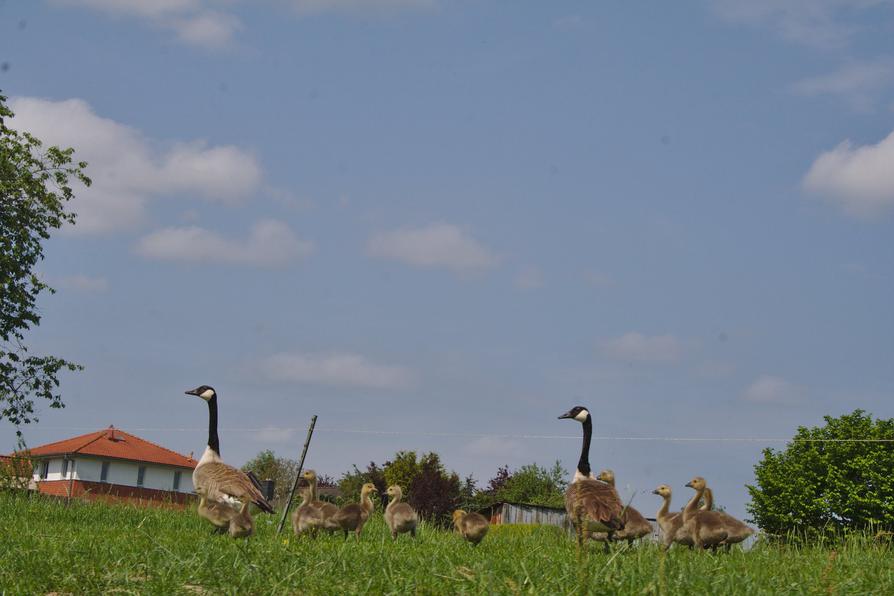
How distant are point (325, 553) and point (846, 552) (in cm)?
599

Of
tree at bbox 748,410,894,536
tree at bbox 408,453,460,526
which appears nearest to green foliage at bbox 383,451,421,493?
tree at bbox 408,453,460,526

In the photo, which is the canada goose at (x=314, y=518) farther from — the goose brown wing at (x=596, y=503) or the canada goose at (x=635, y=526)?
the canada goose at (x=635, y=526)

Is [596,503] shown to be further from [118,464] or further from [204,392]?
[118,464]

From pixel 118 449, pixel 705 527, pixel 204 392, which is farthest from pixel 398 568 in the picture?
pixel 118 449

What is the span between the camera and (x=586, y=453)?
16.2m

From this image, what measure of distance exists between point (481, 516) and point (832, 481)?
1500 inches

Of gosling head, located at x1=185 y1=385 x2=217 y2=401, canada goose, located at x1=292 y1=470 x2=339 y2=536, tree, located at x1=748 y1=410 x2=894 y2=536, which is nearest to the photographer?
canada goose, located at x1=292 y1=470 x2=339 y2=536

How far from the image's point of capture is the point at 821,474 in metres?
48.0

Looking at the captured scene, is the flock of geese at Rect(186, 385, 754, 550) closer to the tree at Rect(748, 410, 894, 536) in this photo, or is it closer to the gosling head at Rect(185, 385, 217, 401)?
the gosling head at Rect(185, 385, 217, 401)

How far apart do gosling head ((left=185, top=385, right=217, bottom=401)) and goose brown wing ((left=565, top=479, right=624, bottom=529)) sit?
9.77 m

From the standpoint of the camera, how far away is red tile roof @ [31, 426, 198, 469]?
249 ft

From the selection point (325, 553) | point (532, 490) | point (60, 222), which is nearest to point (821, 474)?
point (532, 490)

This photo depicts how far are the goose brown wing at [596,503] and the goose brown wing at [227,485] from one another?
465 centimetres

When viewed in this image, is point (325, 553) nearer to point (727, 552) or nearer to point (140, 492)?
point (727, 552)
